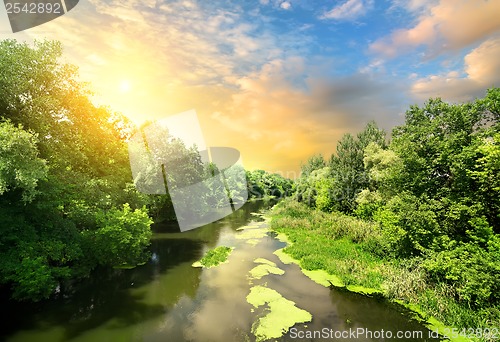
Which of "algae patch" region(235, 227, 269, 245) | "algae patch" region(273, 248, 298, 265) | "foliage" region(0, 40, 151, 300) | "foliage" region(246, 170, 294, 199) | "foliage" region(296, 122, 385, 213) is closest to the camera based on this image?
"foliage" region(0, 40, 151, 300)

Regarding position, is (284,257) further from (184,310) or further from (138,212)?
(138,212)

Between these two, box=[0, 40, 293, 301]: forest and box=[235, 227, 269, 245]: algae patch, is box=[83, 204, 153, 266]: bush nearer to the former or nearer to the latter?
box=[0, 40, 293, 301]: forest

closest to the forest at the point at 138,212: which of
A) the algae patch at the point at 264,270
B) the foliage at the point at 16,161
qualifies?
the foliage at the point at 16,161

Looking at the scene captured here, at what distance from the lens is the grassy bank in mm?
14680

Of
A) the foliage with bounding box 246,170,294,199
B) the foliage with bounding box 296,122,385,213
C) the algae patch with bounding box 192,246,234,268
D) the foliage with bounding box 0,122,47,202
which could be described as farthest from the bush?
the foliage with bounding box 246,170,294,199

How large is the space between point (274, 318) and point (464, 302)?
11.4 m

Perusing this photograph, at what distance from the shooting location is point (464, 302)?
15.4m

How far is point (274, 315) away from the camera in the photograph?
16.0 meters

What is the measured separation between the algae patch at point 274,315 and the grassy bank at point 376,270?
5.80m

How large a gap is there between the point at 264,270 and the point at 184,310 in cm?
869

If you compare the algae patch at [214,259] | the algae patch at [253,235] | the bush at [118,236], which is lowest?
the algae patch at [253,235]

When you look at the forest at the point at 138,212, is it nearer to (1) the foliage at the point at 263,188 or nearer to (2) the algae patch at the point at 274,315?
(2) the algae patch at the point at 274,315

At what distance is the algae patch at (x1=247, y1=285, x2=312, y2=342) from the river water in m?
0.41

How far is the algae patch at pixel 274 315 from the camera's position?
14.4 m
